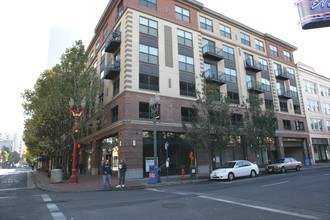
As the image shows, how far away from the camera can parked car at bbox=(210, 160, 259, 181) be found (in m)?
17.9

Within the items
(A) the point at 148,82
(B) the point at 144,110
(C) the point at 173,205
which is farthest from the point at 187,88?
(C) the point at 173,205

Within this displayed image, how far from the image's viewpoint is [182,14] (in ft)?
90.0

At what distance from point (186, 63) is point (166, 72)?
3.21 m

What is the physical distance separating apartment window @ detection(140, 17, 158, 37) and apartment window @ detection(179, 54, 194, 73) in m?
3.87

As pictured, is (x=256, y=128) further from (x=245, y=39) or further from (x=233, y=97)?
(x=245, y=39)

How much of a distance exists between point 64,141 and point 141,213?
57.3 ft

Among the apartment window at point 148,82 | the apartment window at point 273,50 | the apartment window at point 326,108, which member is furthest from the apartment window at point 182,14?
the apartment window at point 326,108

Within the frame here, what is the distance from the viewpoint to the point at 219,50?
96.9 ft

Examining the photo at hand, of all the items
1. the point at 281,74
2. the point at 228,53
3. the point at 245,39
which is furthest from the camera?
the point at 281,74

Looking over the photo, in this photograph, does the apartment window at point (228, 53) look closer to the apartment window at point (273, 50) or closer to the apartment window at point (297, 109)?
the apartment window at point (273, 50)

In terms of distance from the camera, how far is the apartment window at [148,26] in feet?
78.2

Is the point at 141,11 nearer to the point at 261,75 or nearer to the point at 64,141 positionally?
the point at 64,141

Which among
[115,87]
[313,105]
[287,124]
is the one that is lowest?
[287,124]

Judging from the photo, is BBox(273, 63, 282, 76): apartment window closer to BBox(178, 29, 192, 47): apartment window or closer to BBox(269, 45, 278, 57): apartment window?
BBox(269, 45, 278, 57): apartment window
